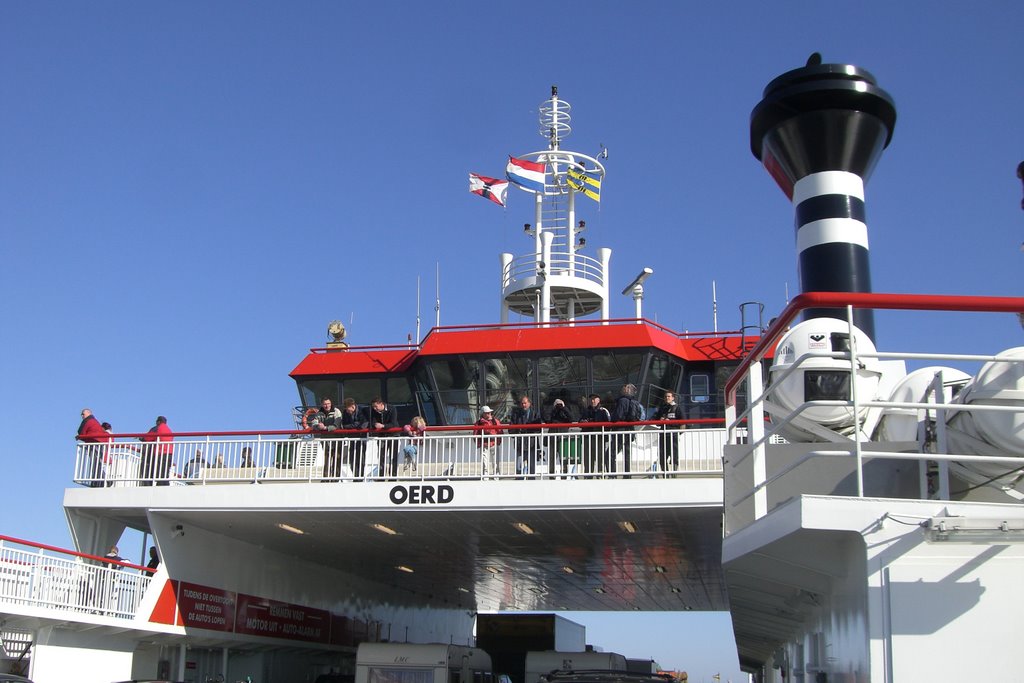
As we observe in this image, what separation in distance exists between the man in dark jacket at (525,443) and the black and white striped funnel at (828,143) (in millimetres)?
6723

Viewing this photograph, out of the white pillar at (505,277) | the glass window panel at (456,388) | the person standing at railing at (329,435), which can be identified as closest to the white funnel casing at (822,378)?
the person standing at railing at (329,435)

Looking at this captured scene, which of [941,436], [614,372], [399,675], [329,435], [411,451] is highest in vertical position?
[614,372]

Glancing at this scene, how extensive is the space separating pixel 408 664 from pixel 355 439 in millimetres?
5710

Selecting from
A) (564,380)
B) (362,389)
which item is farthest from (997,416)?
(362,389)

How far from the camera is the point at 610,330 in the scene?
824 inches

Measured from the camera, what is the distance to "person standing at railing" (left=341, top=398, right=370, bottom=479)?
Answer: 60.7ft

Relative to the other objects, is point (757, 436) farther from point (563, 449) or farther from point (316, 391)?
point (316, 391)

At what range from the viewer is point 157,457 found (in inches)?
748

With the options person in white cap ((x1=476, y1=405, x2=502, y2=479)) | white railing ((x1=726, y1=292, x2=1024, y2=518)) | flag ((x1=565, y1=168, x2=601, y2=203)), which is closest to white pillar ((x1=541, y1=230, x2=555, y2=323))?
flag ((x1=565, y1=168, x2=601, y2=203))

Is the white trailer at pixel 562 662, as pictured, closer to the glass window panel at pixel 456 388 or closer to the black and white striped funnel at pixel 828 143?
the glass window panel at pixel 456 388

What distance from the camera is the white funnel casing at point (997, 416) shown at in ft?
21.2

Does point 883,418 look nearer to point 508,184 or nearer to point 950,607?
point 950,607

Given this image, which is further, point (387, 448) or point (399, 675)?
point (399, 675)

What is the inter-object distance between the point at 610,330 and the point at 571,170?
6.22 metres
